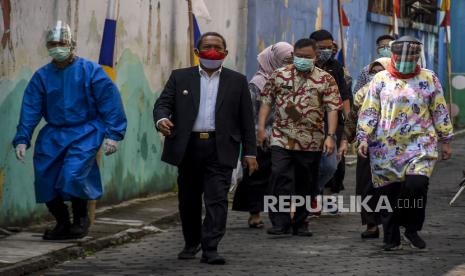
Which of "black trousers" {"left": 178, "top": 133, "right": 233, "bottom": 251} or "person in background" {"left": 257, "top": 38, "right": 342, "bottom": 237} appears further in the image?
"person in background" {"left": 257, "top": 38, "right": 342, "bottom": 237}

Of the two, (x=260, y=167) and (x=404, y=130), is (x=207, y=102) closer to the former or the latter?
(x=404, y=130)

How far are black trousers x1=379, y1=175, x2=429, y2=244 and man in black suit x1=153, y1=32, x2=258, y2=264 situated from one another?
1.26 metres

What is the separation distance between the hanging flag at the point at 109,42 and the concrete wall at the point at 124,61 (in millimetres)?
412

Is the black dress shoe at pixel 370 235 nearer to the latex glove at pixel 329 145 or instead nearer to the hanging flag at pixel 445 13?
the latex glove at pixel 329 145

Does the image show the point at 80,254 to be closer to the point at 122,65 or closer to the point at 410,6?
the point at 122,65

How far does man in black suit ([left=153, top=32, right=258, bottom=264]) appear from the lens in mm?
10227

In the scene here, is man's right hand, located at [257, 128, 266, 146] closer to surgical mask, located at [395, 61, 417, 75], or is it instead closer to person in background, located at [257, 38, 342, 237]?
person in background, located at [257, 38, 342, 237]

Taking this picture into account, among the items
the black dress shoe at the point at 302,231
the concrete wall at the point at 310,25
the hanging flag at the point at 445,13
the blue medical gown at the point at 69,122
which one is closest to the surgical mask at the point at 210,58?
the blue medical gown at the point at 69,122

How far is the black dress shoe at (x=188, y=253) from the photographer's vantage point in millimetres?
10460

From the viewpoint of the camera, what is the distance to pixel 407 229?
1102 centimetres

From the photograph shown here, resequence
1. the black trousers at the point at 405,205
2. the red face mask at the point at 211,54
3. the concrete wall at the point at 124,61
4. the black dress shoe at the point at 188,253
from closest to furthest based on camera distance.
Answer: the red face mask at the point at 211,54 < the black dress shoe at the point at 188,253 < the black trousers at the point at 405,205 < the concrete wall at the point at 124,61

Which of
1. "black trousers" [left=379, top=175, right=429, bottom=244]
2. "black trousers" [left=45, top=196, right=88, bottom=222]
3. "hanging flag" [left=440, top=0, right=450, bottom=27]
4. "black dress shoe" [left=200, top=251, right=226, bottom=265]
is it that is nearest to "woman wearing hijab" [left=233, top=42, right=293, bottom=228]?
"black trousers" [left=379, top=175, right=429, bottom=244]

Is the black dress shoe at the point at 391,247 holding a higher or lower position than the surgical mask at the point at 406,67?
lower

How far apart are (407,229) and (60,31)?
3.23 m
